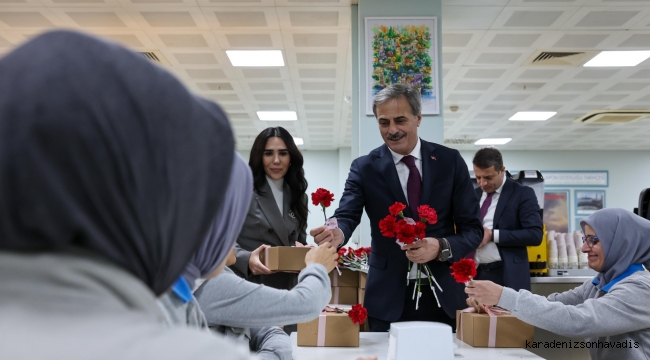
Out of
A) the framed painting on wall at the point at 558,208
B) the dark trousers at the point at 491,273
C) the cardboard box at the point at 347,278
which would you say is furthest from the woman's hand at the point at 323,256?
the framed painting on wall at the point at 558,208

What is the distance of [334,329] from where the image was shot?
1941 millimetres

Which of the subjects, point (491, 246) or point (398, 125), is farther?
point (491, 246)

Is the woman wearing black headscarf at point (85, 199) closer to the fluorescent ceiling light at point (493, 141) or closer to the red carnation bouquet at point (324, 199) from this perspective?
the red carnation bouquet at point (324, 199)

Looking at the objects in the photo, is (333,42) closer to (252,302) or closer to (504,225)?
(504,225)

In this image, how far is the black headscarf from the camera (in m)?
0.42

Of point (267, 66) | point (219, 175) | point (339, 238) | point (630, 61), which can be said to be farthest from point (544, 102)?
point (219, 175)

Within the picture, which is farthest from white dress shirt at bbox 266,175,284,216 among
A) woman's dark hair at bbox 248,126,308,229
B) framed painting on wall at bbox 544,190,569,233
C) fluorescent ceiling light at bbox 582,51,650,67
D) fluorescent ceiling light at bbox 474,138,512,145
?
framed painting on wall at bbox 544,190,569,233

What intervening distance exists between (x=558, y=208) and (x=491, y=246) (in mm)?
10368

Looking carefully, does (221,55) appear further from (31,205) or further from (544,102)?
(31,205)

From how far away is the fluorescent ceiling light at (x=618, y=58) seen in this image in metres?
6.24

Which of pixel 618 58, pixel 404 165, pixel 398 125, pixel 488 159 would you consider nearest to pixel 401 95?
pixel 398 125

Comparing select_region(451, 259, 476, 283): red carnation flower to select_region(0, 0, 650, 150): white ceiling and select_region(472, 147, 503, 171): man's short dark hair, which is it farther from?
→ select_region(0, 0, 650, 150): white ceiling

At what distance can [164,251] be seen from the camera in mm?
494

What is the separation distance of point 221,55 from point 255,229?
13.3 feet
